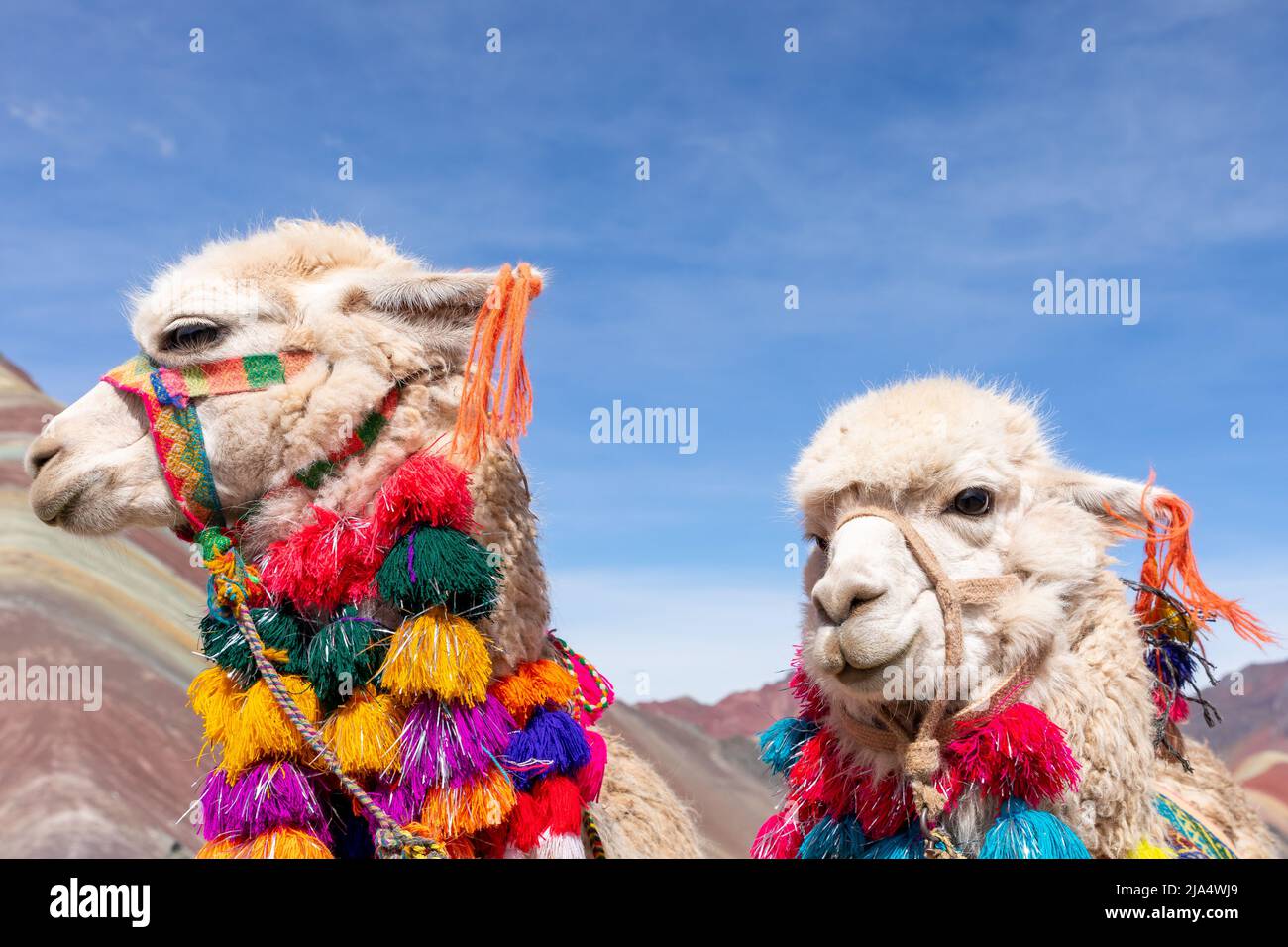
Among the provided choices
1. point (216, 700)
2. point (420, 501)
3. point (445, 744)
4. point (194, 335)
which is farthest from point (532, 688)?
point (194, 335)

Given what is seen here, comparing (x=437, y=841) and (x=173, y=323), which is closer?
(x=437, y=841)

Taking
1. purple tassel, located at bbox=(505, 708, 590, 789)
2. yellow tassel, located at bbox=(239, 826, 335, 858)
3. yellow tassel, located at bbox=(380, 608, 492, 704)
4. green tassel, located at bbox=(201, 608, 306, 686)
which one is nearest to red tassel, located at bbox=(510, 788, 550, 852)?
purple tassel, located at bbox=(505, 708, 590, 789)

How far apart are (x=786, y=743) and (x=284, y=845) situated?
147cm

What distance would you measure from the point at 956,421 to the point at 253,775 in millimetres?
2180

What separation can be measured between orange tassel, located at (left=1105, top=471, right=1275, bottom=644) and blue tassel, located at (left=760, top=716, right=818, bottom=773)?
1.13 metres

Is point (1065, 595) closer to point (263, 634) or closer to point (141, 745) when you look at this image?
point (263, 634)

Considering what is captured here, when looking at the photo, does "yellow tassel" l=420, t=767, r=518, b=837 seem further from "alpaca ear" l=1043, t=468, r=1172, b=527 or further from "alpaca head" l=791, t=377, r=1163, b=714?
"alpaca ear" l=1043, t=468, r=1172, b=527

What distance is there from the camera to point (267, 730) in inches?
106

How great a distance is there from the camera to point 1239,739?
796 centimetres

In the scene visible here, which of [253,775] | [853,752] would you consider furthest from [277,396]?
[853,752]

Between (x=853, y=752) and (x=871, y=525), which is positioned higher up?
(x=871, y=525)

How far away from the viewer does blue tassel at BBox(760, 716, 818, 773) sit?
3.10 metres

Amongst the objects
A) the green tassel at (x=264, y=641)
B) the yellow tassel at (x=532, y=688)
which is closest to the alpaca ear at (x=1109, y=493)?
the yellow tassel at (x=532, y=688)
